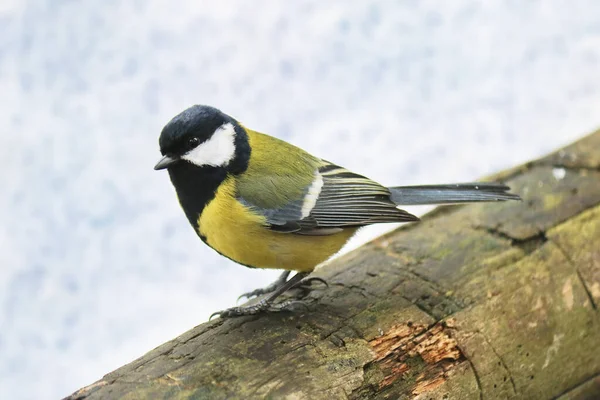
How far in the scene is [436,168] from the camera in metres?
4.14

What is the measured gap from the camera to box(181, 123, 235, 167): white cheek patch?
210 centimetres

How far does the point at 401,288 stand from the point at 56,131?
Answer: 1931mm

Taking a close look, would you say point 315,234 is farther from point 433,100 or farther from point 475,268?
point 433,100

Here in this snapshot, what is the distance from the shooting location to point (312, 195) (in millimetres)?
2307

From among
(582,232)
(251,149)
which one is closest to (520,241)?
(582,232)

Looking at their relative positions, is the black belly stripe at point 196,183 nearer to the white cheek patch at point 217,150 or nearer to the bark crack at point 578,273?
the white cheek patch at point 217,150

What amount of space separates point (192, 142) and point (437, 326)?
0.95m

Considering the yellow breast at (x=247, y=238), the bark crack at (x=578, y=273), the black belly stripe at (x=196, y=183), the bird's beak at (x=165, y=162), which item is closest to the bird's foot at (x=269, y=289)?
the yellow breast at (x=247, y=238)

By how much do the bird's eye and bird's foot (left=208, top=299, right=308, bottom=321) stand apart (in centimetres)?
54

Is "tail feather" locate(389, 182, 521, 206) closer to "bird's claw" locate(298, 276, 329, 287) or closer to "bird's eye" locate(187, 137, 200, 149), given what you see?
"bird's claw" locate(298, 276, 329, 287)

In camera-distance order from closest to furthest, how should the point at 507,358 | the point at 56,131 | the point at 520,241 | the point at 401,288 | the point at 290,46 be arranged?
the point at 507,358
the point at 401,288
the point at 520,241
the point at 56,131
the point at 290,46

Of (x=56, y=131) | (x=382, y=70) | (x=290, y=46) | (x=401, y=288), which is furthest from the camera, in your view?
(x=382, y=70)

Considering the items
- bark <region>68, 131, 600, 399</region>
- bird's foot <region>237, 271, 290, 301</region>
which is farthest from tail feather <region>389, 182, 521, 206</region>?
bird's foot <region>237, 271, 290, 301</region>

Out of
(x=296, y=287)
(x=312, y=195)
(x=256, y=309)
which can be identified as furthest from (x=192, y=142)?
(x=296, y=287)
